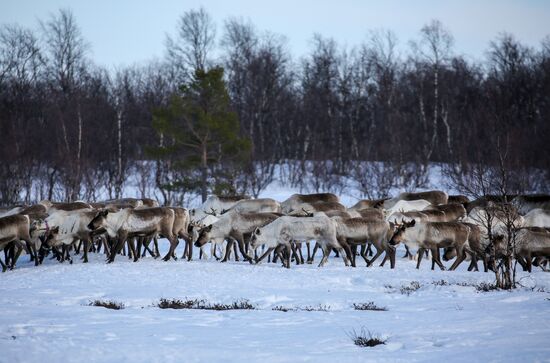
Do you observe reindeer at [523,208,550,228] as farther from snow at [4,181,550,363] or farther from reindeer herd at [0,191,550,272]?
snow at [4,181,550,363]

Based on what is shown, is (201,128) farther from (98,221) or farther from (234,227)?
(98,221)

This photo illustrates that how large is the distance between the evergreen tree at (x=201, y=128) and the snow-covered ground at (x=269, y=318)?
14901 millimetres

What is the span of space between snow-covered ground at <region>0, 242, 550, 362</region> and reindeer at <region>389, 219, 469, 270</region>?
186 cm

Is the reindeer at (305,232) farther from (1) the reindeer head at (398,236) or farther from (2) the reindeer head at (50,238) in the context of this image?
(2) the reindeer head at (50,238)

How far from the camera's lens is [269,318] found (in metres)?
8.80

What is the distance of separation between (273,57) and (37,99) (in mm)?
17773

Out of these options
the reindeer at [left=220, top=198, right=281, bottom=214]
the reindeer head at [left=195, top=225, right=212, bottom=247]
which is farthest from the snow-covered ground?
the reindeer at [left=220, top=198, right=281, bottom=214]

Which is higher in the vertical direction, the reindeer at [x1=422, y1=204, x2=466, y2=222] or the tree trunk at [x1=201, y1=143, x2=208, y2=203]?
the tree trunk at [x1=201, y1=143, x2=208, y2=203]

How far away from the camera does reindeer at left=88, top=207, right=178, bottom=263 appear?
16.7 meters

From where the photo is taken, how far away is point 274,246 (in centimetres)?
1627

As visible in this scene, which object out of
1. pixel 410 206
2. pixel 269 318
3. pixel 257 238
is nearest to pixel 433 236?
pixel 257 238

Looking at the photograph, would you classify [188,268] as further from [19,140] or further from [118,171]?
[19,140]

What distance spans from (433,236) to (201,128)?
50.5 ft

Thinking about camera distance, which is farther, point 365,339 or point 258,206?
point 258,206
